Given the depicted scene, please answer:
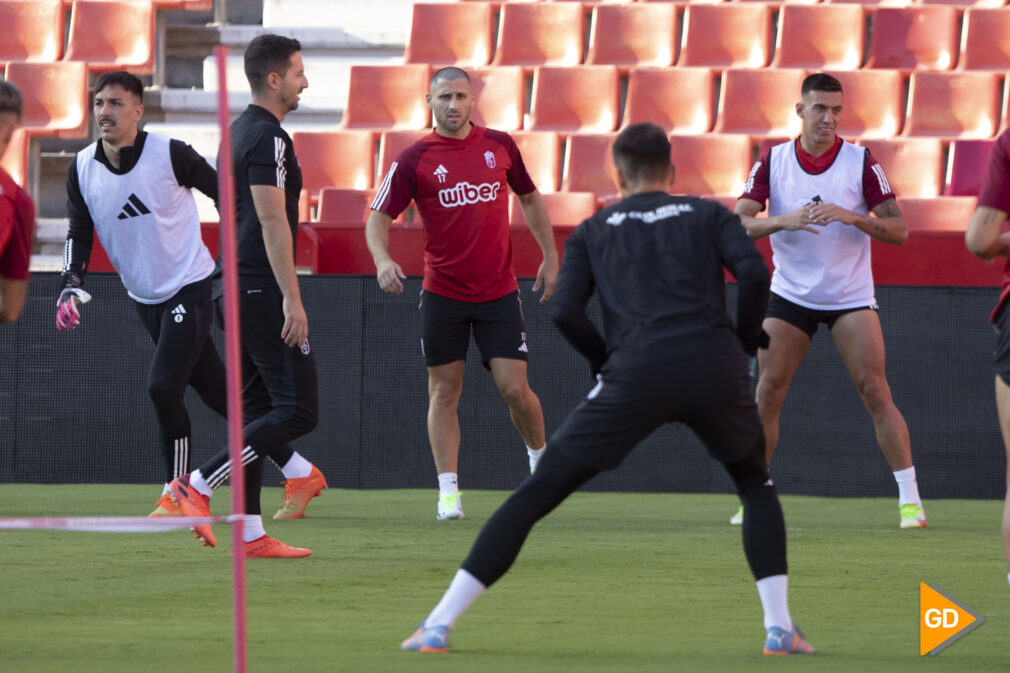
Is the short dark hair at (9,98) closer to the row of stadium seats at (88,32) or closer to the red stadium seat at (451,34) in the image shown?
the row of stadium seats at (88,32)

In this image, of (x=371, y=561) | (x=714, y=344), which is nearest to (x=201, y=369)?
(x=371, y=561)

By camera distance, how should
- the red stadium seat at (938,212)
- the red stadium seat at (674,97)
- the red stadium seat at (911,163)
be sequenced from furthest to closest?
1. the red stadium seat at (674,97)
2. the red stadium seat at (911,163)
3. the red stadium seat at (938,212)

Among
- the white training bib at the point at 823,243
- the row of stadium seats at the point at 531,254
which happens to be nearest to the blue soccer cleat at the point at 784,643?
the white training bib at the point at 823,243

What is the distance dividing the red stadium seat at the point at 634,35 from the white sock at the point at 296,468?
275 inches

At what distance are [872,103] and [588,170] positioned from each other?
254 centimetres

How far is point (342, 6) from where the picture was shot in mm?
14719

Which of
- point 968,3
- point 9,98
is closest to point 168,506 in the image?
point 9,98

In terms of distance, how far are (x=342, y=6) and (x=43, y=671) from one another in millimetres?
11759

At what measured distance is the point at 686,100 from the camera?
1293 centimetres

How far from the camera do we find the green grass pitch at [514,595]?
394 centimetres

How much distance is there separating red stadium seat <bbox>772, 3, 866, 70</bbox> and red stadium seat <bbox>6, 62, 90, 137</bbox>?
20.0ft

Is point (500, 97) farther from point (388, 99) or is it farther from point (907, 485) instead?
point (907, 485)

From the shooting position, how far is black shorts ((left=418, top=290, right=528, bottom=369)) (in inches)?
294

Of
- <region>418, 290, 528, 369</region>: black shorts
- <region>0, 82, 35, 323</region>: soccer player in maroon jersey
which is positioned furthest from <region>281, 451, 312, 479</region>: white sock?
<region>0, 82, 35, 323</region>: soccer player in maroon jersey
